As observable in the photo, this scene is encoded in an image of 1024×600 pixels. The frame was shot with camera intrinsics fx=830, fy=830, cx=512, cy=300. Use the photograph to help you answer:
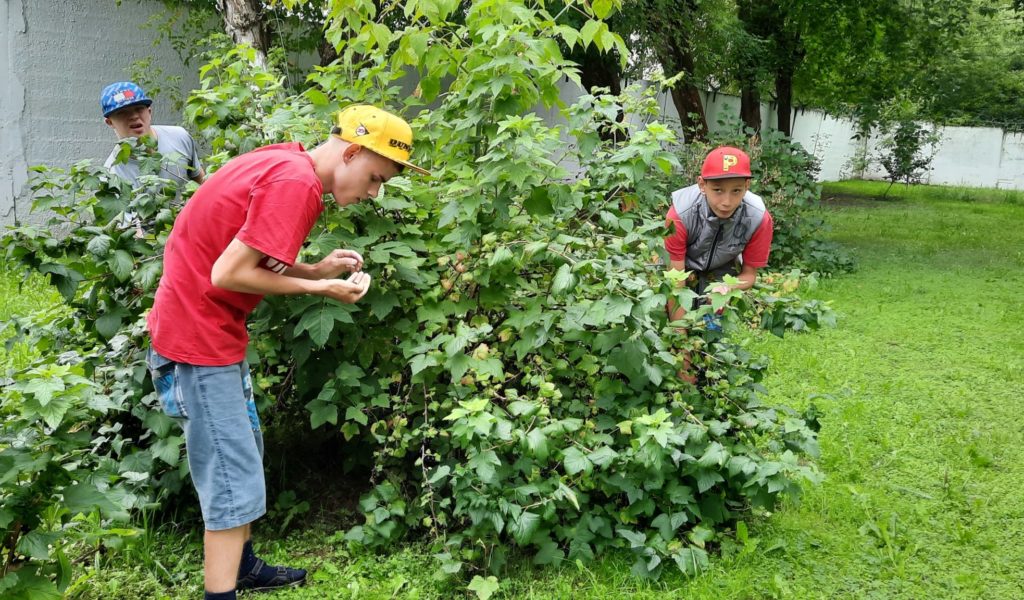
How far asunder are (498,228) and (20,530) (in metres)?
1.93

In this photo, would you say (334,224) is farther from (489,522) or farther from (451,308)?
(489,522)

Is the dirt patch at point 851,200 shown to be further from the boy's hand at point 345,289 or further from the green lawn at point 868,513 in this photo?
the boy's hand at point 345,289

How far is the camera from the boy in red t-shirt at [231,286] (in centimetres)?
243

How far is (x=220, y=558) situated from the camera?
267cm

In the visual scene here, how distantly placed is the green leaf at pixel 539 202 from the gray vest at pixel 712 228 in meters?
1.20

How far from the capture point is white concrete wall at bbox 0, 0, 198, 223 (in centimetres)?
766

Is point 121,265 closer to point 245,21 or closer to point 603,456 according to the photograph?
point 603,456

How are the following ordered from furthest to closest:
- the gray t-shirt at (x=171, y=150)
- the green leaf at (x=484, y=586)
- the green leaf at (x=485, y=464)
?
the gray t-shirt at (x=171, y=150), the green leaf at (x=484, y=586), the green leaf at (x=485, y=464)

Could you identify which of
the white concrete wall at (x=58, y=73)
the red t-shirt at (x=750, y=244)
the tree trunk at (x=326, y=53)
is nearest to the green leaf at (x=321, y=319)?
the red t-shirt at (x=750, y=244)

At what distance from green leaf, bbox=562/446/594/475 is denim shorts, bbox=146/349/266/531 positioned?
41.8 inches

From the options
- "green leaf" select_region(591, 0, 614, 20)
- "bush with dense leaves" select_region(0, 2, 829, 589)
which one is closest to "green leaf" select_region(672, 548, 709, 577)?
"bush with dense leaves" select_region(0, 2, 829, 589)

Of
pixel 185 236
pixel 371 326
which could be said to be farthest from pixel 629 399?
pixel 185 236

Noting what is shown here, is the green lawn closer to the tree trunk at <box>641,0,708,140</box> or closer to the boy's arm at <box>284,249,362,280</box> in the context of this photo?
the boy's arm at <box>284,249,362,280</box>

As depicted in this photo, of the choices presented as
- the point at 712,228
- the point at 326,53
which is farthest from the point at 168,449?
the point at 326,53
